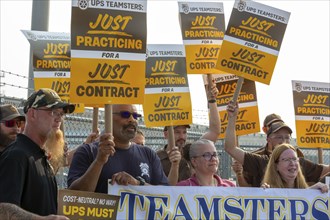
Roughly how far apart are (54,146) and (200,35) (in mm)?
4486

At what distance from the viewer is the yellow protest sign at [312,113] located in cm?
995

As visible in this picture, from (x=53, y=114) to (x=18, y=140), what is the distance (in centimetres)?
27

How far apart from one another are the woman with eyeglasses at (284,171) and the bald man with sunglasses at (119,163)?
1.11m

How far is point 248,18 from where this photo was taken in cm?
895

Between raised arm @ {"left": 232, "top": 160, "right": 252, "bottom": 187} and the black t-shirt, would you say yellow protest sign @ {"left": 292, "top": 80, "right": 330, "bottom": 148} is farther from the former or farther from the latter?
the black t-shirt

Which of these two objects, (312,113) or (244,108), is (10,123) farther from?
(312,113)

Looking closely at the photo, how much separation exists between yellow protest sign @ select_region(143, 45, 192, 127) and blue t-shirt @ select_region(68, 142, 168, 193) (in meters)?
1.82

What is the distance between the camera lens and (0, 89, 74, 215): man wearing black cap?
444cm

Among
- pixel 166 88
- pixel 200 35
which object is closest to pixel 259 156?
pixel 166 88

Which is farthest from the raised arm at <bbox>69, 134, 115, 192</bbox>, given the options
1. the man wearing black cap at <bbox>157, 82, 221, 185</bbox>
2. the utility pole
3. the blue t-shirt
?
the utility pole

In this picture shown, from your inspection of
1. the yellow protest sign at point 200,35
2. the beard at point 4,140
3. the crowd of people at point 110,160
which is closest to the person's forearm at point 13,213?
the crowd of people at point 110,160

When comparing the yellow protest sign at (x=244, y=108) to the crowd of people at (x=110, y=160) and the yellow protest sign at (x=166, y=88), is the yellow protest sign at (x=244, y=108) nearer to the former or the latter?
the crowd of people at (x=110, y=160)

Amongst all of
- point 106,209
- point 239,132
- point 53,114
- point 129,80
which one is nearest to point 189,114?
point 239,132

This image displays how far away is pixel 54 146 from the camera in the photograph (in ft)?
16.5
